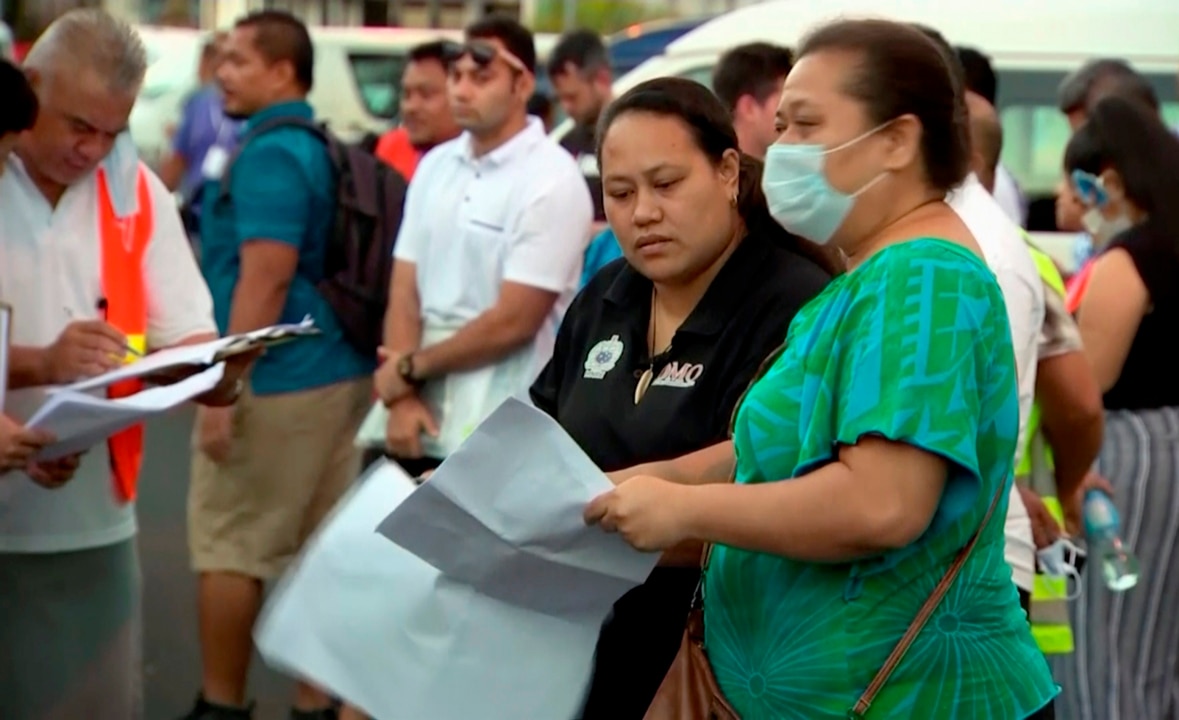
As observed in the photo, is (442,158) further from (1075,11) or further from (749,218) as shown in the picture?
(1075,11)

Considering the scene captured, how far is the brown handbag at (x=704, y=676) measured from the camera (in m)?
2.40

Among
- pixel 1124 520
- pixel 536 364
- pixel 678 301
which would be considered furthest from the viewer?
pixel 536 364

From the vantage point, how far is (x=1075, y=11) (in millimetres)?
9922

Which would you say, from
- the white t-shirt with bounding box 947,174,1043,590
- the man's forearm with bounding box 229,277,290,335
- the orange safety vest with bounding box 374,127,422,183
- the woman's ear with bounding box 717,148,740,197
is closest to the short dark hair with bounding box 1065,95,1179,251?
the white t-shirt with bounding box 947,174,1043,590

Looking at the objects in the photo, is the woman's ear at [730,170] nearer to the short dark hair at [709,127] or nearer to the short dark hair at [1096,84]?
the short dark hair at [709,127]

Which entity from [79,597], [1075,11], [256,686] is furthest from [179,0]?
[79,597]

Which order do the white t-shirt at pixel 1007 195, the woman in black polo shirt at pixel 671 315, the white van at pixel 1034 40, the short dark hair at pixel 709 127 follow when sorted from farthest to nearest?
the white van at pixel 1034 40 < the white t-shirt at pixel 1007 195 < the short dark hair at pixel 709 127 < the woman in black polo shirt at pixel 671 315

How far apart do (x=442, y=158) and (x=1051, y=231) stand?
16.8ft

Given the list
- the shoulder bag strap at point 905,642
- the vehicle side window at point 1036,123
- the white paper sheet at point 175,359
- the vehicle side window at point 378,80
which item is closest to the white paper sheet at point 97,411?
the white paper sheet at point 175,359

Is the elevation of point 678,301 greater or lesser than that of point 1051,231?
greater

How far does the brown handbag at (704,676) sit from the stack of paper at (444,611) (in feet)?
0.40

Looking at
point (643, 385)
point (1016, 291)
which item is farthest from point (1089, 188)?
point (643, 385)

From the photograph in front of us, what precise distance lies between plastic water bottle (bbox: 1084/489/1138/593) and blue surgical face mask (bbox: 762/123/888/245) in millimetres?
2268

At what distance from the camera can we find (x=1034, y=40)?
986 centimetres
